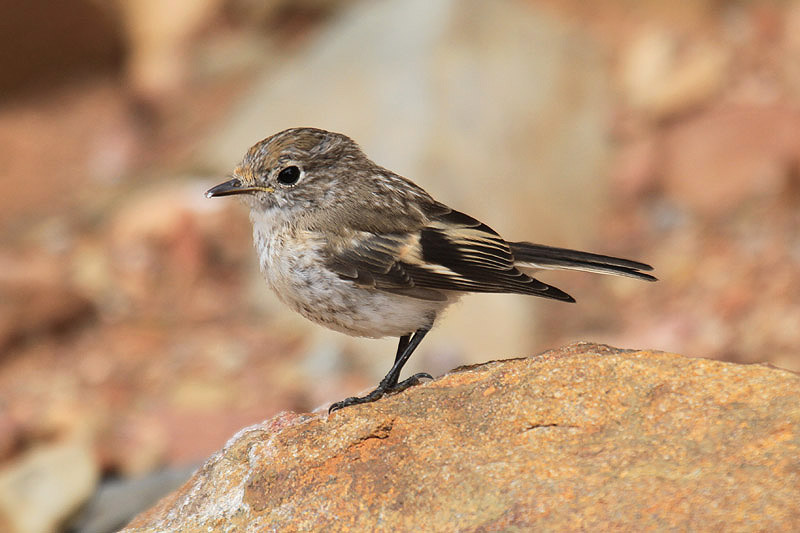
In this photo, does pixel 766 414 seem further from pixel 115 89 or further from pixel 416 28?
pixel 115 89

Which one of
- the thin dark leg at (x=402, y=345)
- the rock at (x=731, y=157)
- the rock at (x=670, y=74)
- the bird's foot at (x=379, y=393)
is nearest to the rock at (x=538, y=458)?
the bird's foot at (x=379, y=393)

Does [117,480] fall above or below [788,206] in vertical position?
below

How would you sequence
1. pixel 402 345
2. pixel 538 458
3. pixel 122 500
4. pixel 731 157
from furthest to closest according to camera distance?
pixel 731 157 < pixel 122 500 < pixel 402 345 < pixel 538 458

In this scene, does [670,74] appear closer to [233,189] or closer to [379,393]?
[233,189]

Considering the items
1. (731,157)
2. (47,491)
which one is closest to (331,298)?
(47,491)

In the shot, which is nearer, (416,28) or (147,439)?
(147,439)

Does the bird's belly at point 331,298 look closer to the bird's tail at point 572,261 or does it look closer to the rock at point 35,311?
the bird's tail at point 572,261

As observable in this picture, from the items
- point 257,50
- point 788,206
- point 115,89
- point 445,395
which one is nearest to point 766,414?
point 445,395
